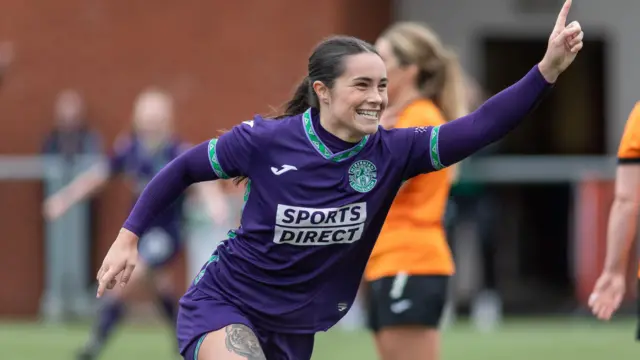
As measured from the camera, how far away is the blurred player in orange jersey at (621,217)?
549 centimetres

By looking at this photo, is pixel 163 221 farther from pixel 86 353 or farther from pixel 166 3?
pixel 166 3

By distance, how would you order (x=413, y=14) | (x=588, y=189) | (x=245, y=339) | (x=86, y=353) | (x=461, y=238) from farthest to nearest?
(x=413, y=14)
(x=461, y=238)
(x=588, y=189)
(x=86, y=353)
(x=245, y=339)

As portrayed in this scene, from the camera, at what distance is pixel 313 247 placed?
5117mm

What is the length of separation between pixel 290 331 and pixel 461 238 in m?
9.59

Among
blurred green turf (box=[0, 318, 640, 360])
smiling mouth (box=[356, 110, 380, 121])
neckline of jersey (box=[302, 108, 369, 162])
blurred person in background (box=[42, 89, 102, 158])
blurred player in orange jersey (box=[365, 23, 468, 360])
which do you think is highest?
smiling mouth (box=[356, 110, 380, 121])

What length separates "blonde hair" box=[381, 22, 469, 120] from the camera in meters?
6.56

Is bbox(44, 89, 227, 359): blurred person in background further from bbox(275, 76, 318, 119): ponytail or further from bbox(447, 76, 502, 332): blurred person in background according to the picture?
bbox(275, 76, 318, 119): ponytail

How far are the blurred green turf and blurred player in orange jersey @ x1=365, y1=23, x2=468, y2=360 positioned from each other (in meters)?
4.18

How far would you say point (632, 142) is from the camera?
5465 mm

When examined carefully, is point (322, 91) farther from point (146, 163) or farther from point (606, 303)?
point (146, 163)

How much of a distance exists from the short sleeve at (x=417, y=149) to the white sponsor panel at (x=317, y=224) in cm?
23

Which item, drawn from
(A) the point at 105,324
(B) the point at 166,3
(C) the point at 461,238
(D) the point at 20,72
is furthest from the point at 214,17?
(A) the point at 105,324

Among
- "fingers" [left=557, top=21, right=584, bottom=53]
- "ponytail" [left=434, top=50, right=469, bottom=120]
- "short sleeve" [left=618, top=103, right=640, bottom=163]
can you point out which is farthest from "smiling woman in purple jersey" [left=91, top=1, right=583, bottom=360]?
"ponytail" [left=434, top=50, right=469, bottom=120]

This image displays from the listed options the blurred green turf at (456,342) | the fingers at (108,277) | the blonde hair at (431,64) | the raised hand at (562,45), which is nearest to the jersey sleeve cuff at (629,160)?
the raised hand at (562,45)
